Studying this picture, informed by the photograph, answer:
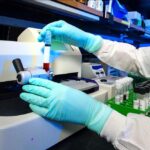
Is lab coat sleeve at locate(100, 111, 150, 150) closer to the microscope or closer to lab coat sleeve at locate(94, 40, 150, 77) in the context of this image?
the microscope

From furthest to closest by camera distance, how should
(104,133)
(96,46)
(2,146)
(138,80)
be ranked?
(138,80) → (96,46) → (104,133) → (2,146)

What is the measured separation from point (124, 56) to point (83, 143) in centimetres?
61

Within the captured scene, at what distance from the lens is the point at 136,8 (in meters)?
3.11

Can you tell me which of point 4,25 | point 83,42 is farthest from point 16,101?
point 4,25

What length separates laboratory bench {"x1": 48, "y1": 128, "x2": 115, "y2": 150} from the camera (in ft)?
2.83

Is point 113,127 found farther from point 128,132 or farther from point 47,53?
point 47,53

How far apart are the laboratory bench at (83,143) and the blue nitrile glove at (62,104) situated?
143 mm

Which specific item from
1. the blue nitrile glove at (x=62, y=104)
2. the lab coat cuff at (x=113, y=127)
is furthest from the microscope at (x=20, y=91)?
the lab coat cuff at (x=113, y=127)

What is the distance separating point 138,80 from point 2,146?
1.53 metres

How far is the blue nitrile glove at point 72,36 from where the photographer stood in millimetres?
1125

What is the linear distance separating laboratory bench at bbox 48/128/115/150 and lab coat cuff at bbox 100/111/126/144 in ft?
0.49

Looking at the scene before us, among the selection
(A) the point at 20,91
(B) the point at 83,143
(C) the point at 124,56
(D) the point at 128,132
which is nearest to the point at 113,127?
(D) the point at 128,132

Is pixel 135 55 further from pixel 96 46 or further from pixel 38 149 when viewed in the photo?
pixel 38 149

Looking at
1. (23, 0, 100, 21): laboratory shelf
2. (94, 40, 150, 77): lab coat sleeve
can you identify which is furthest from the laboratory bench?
(23, 0, 100, 21): laboratory shelf
